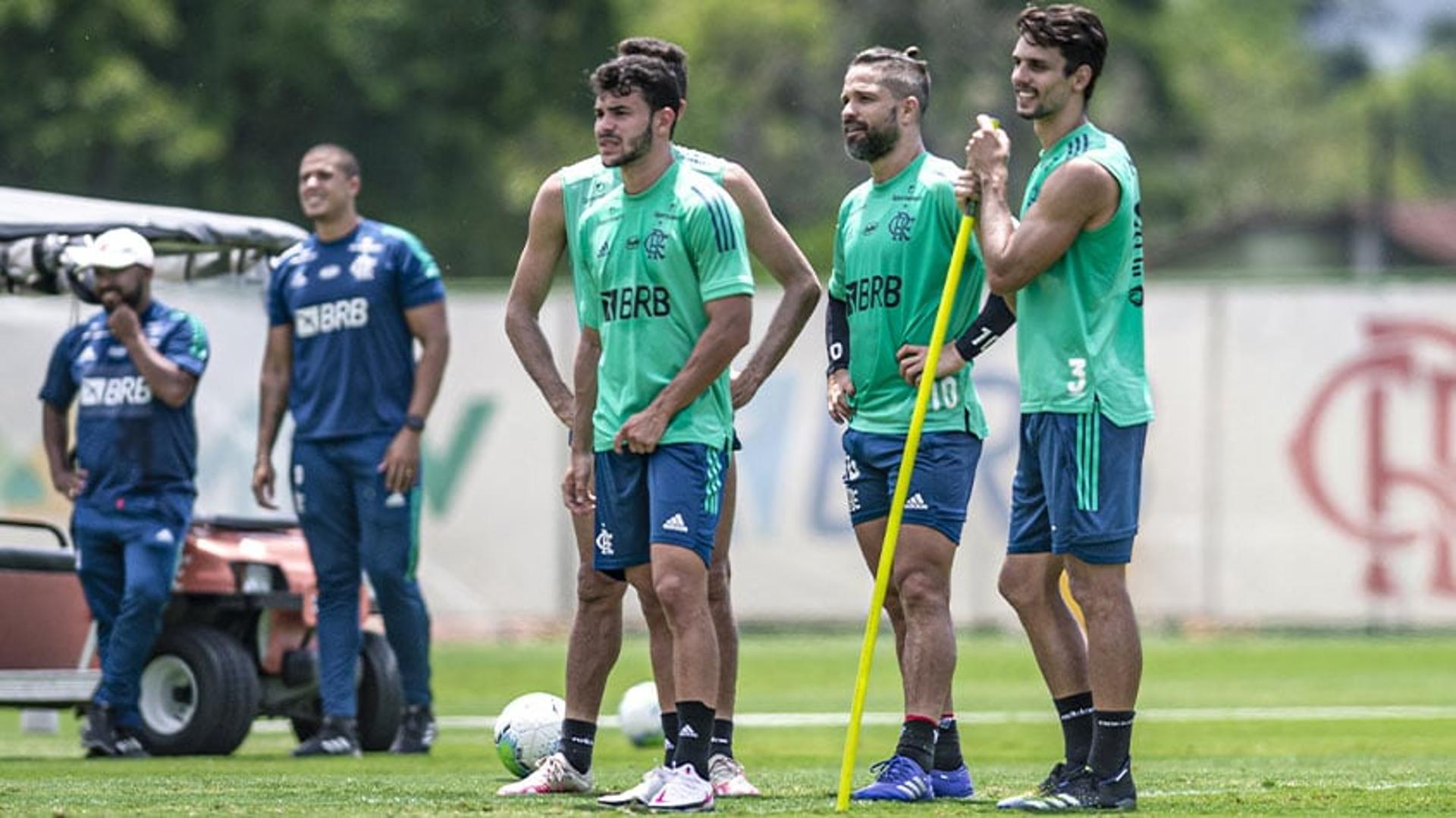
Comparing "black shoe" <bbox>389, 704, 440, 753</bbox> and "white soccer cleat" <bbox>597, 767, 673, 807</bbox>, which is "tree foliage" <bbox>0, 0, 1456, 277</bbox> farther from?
"white soccer cleat" <bbox>597, 767, 673, 807</bbox>

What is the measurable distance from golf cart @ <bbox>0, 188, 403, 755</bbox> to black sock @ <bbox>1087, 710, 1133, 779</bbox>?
5298 millimetres

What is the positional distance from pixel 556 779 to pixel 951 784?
1.34 m

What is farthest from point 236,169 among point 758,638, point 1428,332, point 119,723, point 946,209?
point 946,209

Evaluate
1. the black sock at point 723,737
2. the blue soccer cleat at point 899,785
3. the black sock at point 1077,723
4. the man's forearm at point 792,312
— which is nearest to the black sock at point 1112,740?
the black sock at point 1077,723

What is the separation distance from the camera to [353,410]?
42.4ft

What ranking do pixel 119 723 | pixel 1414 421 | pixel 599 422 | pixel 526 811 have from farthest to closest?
pixel 1414 421 → pixel 119 723 → pixel 599 422 → pixel 526 811

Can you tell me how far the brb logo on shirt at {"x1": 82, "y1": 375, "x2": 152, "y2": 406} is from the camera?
42.7ft

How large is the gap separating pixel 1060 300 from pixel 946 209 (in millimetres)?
1053

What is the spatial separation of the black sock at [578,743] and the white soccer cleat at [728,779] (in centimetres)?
42

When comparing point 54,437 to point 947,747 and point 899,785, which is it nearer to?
point 947,747

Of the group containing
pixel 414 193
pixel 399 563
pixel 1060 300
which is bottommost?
pixel 399 563

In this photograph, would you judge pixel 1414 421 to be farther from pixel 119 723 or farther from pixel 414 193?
pixel 414 193

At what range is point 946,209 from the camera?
9906 millimetres

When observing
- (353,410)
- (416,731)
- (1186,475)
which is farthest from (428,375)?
(1186,475)
